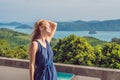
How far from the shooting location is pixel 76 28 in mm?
5926

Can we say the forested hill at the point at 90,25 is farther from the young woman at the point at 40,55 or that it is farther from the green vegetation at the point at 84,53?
the young woman at the point at 40,55

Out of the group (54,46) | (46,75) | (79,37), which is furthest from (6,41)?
(46,75)

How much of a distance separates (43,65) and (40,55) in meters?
0.11

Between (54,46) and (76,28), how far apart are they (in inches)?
21.3

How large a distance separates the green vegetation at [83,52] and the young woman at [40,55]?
163 cm

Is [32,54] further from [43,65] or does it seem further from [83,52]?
[83,52]

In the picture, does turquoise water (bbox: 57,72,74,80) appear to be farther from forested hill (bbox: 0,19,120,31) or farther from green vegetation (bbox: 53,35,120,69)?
forested hill (bbox: 0,19,120,31)

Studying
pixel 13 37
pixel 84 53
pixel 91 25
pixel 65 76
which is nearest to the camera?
pixel 65 76

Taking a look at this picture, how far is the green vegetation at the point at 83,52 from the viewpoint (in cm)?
513

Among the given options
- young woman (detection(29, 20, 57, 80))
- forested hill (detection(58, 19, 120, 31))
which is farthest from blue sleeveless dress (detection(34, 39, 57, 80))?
forested hill (detection(58, 19, 120, 31))

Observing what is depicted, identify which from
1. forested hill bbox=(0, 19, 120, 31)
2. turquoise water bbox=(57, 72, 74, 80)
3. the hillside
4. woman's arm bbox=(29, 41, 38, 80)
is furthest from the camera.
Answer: the hillside

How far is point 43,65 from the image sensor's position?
3.61 metres

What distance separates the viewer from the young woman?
11.6 feet

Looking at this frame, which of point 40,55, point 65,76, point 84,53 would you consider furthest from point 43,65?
point 84,53
